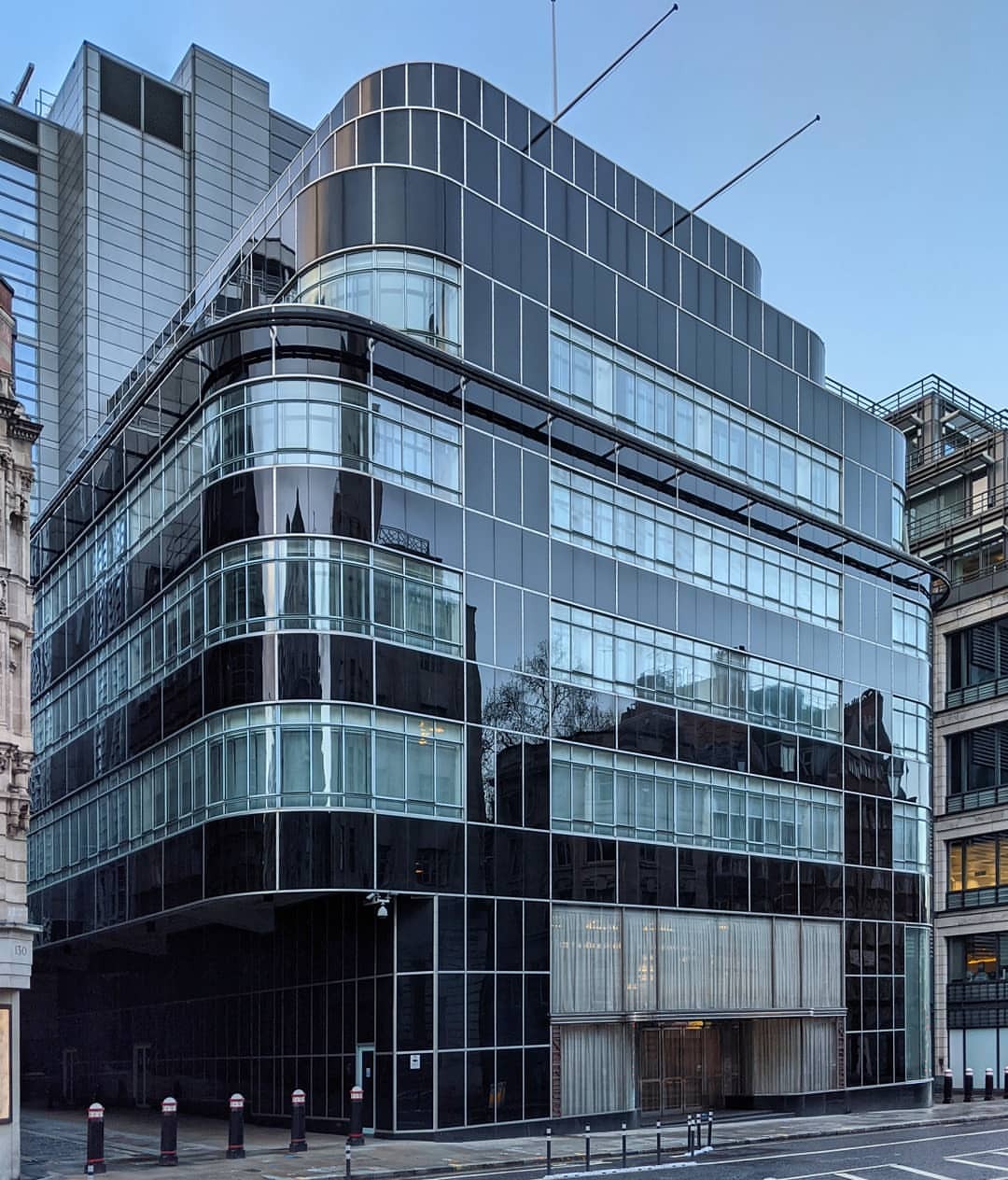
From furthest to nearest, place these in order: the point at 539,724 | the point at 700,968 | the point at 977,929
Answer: the point at 977,929 < the point at 700,968 < the point at 539,724

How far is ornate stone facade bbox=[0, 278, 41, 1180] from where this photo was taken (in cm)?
2516

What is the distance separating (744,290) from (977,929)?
1209 inches

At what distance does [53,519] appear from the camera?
52.9m

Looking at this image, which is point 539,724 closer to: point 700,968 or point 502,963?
point 502,963

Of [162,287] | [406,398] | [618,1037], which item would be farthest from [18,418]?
[162,287]

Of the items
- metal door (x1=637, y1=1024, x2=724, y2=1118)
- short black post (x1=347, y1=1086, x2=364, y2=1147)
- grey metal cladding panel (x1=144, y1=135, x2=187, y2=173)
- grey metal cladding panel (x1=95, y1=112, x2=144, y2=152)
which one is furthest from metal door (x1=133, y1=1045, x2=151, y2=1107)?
grey metal cladding panel (x1=144, y1=135, x2=187, y2=173)

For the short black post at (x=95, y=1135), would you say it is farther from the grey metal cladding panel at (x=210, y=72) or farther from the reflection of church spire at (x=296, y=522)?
the grey metal cladding panel at (x=210, y=72)

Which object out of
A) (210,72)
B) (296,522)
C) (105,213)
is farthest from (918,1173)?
(210,72)

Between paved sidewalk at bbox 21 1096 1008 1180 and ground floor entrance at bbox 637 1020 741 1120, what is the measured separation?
5.63ft

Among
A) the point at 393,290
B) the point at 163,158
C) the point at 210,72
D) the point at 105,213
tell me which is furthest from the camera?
the point at 210,72

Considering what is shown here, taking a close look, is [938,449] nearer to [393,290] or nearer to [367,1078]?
[393,290]

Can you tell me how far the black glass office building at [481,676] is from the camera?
34062mm

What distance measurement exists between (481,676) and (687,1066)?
1429 centimetres

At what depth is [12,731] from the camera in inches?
1067
